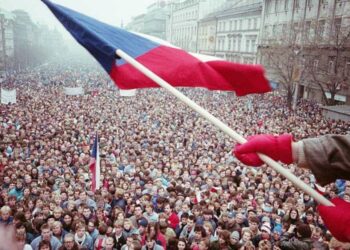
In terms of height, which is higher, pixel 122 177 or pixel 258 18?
pixel 258 18

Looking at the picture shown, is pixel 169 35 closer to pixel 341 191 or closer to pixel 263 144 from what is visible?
pixel 341 191

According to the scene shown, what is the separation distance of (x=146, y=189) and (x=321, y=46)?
25320 millimetres

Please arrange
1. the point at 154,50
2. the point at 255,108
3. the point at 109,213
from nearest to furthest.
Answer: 1. the point at 154,50
2. the point at 109,213
3. the point at 255,108

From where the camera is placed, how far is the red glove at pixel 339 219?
5.86 ft

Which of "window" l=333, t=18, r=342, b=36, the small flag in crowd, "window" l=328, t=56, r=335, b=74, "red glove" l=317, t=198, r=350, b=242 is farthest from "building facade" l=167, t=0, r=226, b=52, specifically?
"red glove" l=317, t=198, r=350, b=242

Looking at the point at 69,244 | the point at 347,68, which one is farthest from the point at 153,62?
the point at 347,68

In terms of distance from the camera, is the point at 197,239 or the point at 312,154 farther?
the point at 197,239

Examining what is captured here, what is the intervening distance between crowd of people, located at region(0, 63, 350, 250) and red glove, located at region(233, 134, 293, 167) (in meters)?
1.25

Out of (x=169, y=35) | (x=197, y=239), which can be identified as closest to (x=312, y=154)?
(x=197, y=239)

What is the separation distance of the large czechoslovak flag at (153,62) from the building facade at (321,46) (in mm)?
23902

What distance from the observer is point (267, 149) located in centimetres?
202

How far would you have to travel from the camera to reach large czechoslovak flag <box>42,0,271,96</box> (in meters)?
3.24

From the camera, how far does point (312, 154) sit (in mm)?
1847

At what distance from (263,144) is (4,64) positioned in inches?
2244
